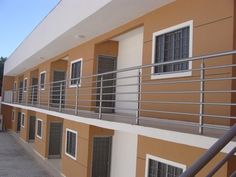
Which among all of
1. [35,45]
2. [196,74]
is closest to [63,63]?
[35,45]

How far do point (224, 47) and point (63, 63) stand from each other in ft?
41.4

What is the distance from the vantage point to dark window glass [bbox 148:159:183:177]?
671 centimetres

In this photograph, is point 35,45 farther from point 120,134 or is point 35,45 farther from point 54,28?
point 120,134

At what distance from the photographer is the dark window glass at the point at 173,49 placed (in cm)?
680

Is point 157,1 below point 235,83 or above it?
above

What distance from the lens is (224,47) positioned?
18.6 ft

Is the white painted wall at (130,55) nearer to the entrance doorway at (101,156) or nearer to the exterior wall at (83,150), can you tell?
the exterior wall at (83,150)

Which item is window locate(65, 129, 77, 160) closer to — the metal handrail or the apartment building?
the apartment building

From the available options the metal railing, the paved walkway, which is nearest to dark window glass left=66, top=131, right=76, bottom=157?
the paved walkway

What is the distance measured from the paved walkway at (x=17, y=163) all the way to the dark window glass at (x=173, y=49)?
9183 mm

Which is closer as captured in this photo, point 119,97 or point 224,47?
point 224,47

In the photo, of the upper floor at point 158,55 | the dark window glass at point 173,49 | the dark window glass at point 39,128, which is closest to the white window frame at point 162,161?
the upper floor at point 158,55

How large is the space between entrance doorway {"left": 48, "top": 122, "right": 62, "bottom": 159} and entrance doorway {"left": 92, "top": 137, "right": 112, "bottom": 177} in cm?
654

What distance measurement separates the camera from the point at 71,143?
12.9 m
